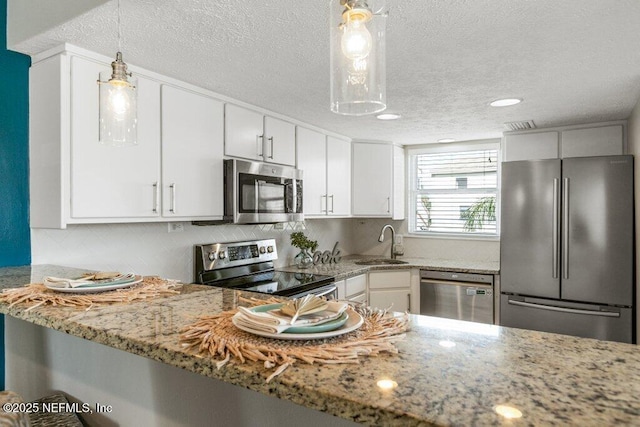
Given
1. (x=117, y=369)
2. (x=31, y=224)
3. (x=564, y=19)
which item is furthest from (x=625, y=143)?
(x=31, y=224)

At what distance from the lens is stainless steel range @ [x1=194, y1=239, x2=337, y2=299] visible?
284 centimetres

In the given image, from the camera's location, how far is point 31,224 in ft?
6.59

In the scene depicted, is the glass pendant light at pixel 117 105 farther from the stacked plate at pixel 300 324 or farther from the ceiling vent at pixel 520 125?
the ceiling vent at pixel 520 125

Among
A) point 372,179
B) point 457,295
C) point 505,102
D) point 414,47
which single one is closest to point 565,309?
point 457,295

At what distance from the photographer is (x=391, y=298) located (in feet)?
12.9

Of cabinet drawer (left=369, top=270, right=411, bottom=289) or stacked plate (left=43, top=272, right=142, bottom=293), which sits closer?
stacked plate (left=43, top=272, right=142, bottom=293)

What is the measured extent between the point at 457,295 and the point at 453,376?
10.5 feet

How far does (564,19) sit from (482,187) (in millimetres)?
2922

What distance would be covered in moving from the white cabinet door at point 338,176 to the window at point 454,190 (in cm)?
92

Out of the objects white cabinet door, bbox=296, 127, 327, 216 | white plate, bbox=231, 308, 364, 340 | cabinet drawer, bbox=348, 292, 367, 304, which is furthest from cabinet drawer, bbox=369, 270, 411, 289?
white plate, bbox=231, 308, 364, 340

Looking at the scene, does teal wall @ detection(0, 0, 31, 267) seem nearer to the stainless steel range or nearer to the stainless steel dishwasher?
the stainless steel range

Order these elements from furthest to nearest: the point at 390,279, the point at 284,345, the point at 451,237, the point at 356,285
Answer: the point at 451,237
the point at 390,279
the point at 356,285
the point at 284,345

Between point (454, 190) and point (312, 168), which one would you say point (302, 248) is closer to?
point (312, 168)

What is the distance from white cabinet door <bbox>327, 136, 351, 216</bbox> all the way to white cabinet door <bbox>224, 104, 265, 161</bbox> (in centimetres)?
104
